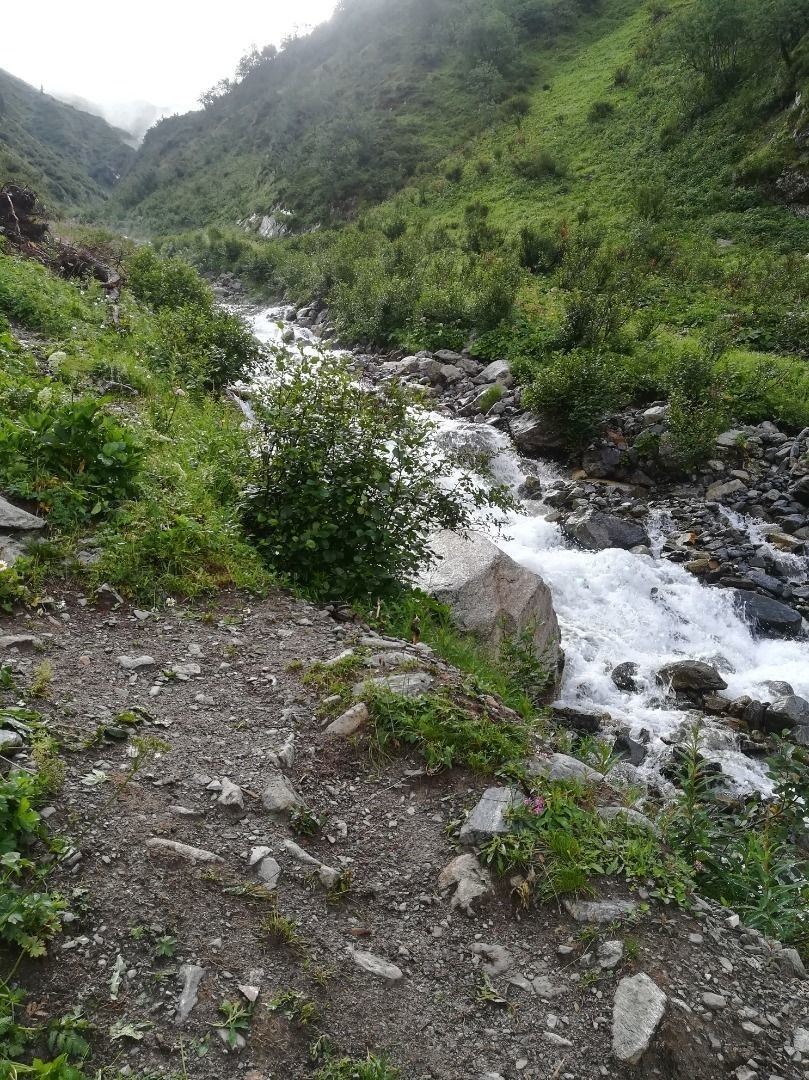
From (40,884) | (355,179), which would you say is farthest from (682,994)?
(355,179)

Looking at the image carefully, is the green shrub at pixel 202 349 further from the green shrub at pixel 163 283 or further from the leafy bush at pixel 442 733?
the leafy bush at pixel 442 733

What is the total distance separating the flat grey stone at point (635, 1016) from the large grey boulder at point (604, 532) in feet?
29.6

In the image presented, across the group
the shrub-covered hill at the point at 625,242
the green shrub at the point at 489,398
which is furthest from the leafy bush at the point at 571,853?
the green shrub at the point at 489,398

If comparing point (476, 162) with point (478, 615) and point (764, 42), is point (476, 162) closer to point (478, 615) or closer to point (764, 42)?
point (764, 42)

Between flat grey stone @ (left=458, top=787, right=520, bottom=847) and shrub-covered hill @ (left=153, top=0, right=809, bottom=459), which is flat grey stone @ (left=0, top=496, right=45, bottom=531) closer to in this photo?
flat grey stone @ (left=458, top=787, right=520, bottom=847)

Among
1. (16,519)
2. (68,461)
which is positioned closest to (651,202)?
(68,461)

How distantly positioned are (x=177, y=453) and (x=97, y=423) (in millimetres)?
1576

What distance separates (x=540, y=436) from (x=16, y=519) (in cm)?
1175

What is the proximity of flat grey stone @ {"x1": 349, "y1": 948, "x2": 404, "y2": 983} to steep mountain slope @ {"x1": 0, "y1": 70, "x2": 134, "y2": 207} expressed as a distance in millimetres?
116992

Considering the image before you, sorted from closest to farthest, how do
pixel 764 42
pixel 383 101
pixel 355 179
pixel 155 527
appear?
pixel 155 527 → pixel 764 42 → pixel 355 179 → pixel 383 101

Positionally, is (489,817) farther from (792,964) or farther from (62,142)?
(62,142)

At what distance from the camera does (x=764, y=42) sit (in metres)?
32.2

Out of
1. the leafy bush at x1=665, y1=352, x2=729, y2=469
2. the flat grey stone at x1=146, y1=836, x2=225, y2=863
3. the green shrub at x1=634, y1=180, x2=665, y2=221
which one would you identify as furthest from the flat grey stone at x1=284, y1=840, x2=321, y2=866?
the green shrub at x1=634, y1=180, x2=665, y2=221

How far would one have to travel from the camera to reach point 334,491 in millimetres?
6230
